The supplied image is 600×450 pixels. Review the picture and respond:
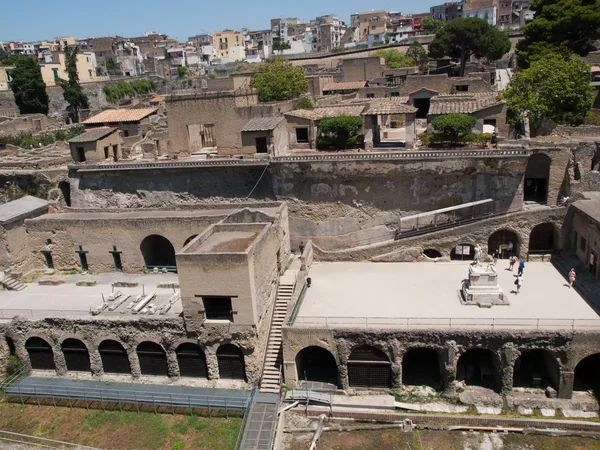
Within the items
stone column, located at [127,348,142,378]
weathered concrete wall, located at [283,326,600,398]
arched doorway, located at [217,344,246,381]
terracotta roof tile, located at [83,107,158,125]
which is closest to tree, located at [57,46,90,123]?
terracotta roof tile, located at [83,107,158,125]

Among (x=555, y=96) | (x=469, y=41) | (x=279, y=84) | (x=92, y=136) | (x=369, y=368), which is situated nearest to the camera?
(x=369, y=368)

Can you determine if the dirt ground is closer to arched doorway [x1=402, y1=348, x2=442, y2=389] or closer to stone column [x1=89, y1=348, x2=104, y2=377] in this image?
arched doorway [x1=402, y1=348, x2=442, y2=389]

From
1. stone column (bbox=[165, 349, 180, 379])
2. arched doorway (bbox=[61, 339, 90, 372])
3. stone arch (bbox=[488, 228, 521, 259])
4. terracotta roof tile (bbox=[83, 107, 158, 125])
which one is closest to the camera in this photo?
stone column (bbox=[165, 349, 180, 379])

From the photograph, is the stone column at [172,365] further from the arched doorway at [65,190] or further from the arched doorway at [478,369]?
the arched doorway at [65,190]

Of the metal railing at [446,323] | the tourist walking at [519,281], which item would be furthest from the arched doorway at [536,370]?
the tourist walking at [519,281]

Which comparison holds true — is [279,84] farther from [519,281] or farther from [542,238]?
[519,281]

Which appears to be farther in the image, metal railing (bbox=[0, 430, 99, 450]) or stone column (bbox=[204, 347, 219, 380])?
stone column (bbox=[204, 347, 219, 380])

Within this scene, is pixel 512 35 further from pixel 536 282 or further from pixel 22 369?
pixel 22 369

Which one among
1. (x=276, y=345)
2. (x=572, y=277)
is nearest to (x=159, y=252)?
(x=276, y=345)
